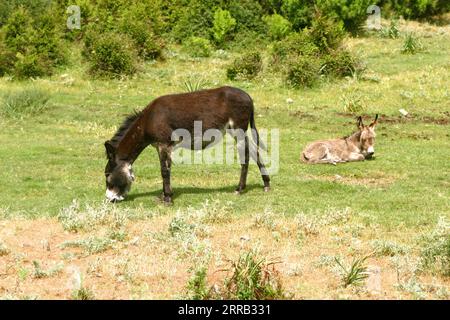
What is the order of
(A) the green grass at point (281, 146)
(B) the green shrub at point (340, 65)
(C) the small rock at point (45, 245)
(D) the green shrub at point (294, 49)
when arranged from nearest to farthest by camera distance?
(C) the small rock at point (45, 245)
(A) the green grass at point (281, 146)
(B) the green shrub at point (340, 65)
(D) the green shrub at point (294, 49)

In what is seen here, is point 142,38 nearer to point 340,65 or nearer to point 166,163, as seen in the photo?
point 340,65

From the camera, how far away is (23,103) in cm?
2366

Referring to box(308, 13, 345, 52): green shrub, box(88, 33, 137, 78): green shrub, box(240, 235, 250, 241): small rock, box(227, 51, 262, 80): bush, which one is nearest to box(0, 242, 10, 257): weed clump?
box(240, 235, 250, 241): small rock

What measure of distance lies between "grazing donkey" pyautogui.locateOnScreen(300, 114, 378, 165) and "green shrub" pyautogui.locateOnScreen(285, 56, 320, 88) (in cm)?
979

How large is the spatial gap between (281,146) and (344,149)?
2740mm

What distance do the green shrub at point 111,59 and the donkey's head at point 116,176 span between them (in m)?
15.6

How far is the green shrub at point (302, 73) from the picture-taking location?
26.6m

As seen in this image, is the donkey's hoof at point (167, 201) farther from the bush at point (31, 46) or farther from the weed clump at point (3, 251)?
the bush at point (31, 46)

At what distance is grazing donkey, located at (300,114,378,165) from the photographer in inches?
663

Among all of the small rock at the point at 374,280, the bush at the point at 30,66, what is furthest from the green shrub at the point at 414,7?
the small rock at the point at 374,280

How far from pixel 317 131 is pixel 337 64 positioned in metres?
7.25

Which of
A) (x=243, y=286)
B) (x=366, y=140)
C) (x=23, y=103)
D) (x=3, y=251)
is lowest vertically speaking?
(x=23, y=103)

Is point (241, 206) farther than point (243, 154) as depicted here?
No

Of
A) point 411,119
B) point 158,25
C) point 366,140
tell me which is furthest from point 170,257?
point 158,25
